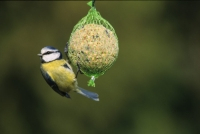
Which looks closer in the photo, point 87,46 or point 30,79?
point 87,46

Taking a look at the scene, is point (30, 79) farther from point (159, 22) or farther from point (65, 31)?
point (159, 22)

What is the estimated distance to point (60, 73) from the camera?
147 inches

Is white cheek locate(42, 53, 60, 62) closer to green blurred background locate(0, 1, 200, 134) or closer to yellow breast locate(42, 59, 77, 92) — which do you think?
yellow breast locate(42, 59, 77, 92)

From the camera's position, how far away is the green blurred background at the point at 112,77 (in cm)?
661

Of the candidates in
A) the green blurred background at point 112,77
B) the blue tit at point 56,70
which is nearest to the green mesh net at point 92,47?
the blue tit at point 56,70

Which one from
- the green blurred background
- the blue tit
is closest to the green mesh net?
the blue tit

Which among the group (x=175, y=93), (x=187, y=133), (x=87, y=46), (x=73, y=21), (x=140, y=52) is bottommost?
(x=187, y=133)

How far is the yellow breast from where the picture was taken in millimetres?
3727

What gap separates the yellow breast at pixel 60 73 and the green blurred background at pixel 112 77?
8.74ft

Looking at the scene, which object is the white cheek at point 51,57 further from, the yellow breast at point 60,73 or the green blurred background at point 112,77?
the green blurred background at point 112,77

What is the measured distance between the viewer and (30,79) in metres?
6.71

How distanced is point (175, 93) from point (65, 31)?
1.76 meters

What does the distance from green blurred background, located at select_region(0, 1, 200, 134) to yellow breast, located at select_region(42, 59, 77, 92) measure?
2.66 metres

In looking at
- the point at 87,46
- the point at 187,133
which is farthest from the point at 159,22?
the point at 87,46
